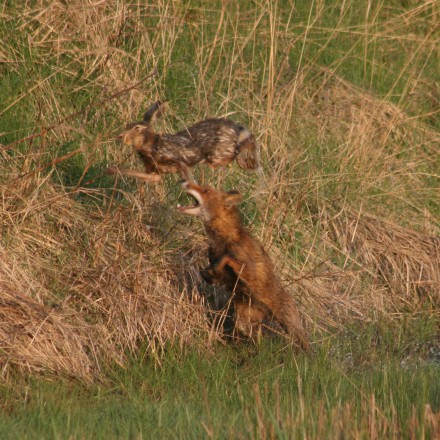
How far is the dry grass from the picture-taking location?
24.1 feet

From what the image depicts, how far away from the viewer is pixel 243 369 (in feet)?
23.5

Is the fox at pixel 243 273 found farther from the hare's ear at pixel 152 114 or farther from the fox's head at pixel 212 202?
the hare's ear at pixel 152 114

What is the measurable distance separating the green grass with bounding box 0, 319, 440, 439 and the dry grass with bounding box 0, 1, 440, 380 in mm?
240

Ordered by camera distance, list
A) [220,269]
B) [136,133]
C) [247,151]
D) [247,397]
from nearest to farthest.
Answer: [247,397] → [136,133] → [220,269] → [247,151]

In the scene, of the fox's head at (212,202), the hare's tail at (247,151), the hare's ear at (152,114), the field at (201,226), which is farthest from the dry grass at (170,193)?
the hare's tail at (247,151)

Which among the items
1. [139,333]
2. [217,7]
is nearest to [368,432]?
[139,333]

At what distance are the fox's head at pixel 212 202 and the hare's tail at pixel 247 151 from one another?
10.8 inches

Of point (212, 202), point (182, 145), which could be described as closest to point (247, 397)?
point (212, 202)

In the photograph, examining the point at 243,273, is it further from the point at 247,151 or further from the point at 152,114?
the point at 152,114

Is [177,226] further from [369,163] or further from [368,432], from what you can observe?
[368,432]

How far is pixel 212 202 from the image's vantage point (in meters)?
7.57

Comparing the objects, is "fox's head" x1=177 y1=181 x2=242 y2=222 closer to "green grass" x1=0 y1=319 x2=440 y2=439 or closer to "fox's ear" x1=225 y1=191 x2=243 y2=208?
"fox's ear" x1=225 y1=191 x2=243 y2=208

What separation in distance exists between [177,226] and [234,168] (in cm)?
107

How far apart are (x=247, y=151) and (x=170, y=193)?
105 cm
